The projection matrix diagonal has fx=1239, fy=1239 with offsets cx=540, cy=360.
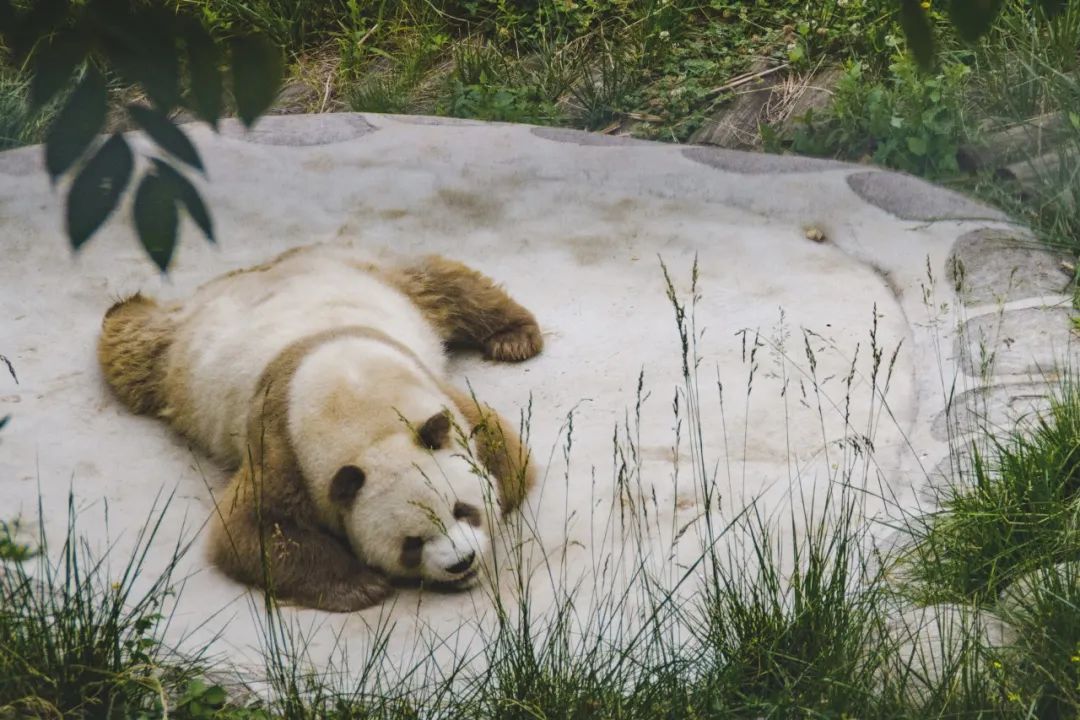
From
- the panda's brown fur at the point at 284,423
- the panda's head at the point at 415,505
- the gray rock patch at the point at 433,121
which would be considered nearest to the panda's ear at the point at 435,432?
the panda's head at the point at 415,505

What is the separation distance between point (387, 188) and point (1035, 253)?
297 centimetres

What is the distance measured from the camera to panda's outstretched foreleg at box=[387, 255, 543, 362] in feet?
16.5

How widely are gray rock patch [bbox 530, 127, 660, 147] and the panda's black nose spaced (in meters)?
3.18

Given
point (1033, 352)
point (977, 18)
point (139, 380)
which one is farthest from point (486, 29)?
point (977, 18)

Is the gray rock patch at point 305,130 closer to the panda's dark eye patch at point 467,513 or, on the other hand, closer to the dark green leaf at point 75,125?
the panda's dark eye patch at point 467,513

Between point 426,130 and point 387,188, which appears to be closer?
point 387,188

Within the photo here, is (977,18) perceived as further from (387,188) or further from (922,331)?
(387,188)

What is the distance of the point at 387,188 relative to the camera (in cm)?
606

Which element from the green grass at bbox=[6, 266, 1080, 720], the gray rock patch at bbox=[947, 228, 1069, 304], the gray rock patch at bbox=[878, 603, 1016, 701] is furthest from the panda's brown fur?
the gray rock patch at bbox=[947, 228, 1069, 304]

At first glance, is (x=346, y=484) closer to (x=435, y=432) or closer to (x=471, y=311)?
(x=435, y=432)

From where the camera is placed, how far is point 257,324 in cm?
454

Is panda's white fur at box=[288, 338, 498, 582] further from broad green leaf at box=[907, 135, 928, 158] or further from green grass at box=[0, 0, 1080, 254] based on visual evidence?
broad green leaf at box=[907, 135, 928, 158]

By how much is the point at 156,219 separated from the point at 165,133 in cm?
10

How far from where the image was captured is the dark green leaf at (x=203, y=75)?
4.45 feet
